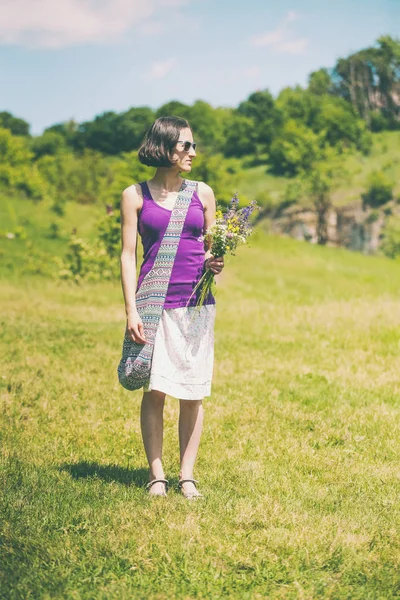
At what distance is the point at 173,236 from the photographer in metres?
5.03

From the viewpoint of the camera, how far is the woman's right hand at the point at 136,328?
4961 mm

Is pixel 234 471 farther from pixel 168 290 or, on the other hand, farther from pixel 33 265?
pixel 33 265

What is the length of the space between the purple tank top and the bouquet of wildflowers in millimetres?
67

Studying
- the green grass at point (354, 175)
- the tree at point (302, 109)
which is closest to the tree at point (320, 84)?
the tree at point (302, 109)

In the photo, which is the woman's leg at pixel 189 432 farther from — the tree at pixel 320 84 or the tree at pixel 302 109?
the tree at pixel 320 84

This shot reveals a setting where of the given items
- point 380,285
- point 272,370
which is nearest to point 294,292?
point 380,285

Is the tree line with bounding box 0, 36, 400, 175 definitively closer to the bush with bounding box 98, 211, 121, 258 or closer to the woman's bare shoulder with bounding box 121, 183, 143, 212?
the bush with bounding box 98, 211, 121, 258

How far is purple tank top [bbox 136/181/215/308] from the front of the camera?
5.04 metres

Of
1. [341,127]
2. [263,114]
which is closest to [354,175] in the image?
[341,127]

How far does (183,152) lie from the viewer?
201 inches

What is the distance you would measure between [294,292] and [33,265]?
8427 mm

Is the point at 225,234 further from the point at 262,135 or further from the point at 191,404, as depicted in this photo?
the point at 262,135

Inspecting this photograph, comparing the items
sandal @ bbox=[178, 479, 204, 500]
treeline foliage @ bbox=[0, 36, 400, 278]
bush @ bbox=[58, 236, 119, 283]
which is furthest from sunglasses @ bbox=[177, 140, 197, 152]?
treeline foliage @ bbox=[0, 36, 400, 278]

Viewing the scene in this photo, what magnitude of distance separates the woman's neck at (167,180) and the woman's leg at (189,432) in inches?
58.7
